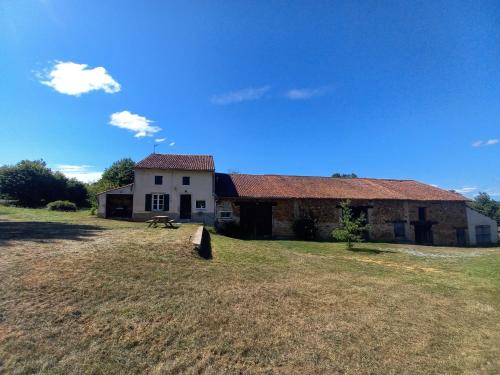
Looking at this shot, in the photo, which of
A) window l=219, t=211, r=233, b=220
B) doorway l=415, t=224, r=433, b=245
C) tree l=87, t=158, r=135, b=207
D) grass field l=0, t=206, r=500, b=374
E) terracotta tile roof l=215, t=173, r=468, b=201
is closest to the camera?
grass field l=0, t=206, r=500, b=374

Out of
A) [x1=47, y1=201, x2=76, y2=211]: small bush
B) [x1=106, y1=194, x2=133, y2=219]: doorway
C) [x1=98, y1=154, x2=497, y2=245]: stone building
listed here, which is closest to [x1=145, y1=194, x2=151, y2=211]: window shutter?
[x1=98, y1=154, x2=497, y2=245]: stone building

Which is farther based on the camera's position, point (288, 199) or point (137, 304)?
point (288, 199)

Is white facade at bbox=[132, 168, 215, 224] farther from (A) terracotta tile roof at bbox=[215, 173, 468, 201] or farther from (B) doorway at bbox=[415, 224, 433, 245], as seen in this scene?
(B) doorway at bbox=[415, 224, 433, 245]

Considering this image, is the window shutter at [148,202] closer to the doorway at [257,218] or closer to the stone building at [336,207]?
the stone building at [336,207]

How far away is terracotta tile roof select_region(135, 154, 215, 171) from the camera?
2412 cm

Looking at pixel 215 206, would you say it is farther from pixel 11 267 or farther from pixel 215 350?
pixel 215 350

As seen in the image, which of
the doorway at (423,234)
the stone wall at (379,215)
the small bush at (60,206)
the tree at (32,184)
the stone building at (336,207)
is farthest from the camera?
the tree at (32,184)

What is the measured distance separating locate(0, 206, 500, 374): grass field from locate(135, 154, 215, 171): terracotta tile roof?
50.1 ft

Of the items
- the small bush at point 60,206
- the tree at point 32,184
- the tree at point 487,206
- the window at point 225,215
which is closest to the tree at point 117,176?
the tree at point 32,184

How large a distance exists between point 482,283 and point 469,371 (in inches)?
293

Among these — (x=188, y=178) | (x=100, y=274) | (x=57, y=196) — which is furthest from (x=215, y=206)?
(x=57, y=196)

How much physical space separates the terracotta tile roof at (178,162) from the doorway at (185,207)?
2315mm

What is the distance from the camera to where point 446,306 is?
747 centimetres

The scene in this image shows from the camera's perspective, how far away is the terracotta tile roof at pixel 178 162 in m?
24.1
